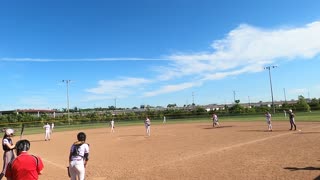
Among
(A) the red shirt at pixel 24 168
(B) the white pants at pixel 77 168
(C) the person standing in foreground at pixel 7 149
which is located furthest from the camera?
(C) the person standing in foreground at pixel 7 149

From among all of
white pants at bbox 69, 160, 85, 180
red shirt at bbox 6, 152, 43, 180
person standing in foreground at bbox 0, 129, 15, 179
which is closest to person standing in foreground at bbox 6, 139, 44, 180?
red shirt at bbox 6, 152, 43, 180

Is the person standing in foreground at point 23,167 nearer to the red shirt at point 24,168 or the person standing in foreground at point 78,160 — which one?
the red shirt at point 24,168

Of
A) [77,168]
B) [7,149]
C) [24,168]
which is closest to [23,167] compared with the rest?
[24,168]

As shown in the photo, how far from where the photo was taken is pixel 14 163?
20.2ft

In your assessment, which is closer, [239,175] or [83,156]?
[83,156]

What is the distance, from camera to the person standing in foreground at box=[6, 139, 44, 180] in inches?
240

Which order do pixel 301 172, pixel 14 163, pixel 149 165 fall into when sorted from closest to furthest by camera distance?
pixel 14 163 < pixel 301 172 < pixel 149 165

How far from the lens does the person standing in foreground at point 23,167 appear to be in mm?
6094

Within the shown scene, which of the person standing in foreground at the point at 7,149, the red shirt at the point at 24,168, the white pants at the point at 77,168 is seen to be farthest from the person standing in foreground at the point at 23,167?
the person standing in foreground at the point at 7,149

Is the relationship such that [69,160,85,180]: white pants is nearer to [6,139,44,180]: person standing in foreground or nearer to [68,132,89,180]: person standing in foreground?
[68,132,89,180]: person standing in foreground

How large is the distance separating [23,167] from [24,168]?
25 mm

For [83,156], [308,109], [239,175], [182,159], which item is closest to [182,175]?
[239,175]

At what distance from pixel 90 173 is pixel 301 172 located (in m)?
7.73

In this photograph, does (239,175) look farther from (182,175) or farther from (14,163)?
(14,163)
